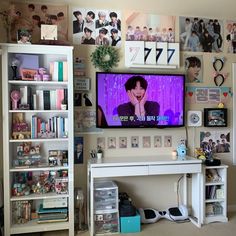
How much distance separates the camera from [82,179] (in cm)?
326

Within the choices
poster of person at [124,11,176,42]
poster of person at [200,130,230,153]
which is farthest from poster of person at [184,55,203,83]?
poster of person at [200,130,230,153]

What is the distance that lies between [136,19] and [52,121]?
5.52 feet

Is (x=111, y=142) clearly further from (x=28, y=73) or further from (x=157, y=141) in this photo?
(x=28, y=73)

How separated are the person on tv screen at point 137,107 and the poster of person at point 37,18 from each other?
101 centimetres

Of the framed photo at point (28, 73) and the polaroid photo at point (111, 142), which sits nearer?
the framed photo at point (28, 73)

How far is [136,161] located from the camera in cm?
300

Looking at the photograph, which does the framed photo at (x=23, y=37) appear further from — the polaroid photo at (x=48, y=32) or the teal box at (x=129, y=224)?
the teal box at (x=129, y=224)

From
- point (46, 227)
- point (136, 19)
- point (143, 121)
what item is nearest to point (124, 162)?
point (143, 121)

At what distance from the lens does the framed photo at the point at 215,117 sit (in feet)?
11.6

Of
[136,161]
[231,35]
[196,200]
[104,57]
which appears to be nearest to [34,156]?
[136,161]

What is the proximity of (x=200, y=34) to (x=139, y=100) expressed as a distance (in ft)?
4.21

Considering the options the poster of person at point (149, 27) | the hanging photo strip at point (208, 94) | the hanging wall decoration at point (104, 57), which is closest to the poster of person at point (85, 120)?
the hanging wall decoration at point (104, 57)

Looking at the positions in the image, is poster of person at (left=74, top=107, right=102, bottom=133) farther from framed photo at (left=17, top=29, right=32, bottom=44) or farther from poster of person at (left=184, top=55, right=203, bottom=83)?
poster of person at (left=184, top=55, right=203, bottom=83)

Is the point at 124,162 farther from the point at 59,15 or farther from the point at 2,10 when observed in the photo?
the point at 2,10
